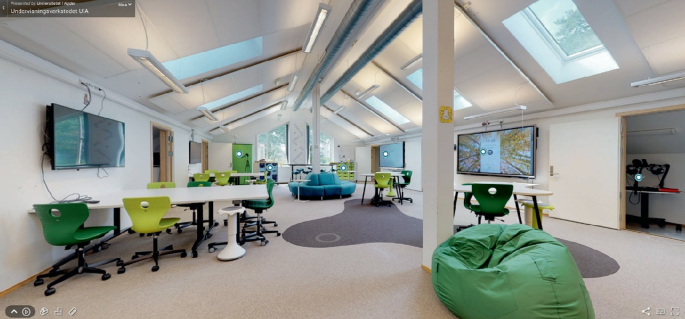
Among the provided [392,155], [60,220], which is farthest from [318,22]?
[392,155]

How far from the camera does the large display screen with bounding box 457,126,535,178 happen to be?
5484 millimetres

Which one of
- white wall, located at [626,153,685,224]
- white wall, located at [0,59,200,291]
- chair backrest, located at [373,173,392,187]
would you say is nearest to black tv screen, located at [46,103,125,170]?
white wall, located at [0,59,200,291]

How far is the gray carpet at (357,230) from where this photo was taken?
3480 mm

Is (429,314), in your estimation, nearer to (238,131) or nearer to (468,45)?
(468,45)

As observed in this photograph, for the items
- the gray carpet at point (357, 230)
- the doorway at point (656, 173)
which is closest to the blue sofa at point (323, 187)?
the gray carpet at point (357, 230)

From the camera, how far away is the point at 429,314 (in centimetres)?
181

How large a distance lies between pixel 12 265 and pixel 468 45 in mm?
6921

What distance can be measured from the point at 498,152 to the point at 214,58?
23.7 ft

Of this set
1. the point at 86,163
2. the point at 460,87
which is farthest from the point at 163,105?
the point at 460,87

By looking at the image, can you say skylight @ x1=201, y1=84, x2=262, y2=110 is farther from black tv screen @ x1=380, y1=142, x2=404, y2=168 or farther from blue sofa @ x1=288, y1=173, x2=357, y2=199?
black tv screen @ x1=380, y1=142, x2=404, y2=168

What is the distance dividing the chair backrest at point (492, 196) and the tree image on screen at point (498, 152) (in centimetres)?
325

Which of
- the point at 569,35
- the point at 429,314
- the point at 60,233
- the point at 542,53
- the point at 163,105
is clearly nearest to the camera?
the point at 429,314

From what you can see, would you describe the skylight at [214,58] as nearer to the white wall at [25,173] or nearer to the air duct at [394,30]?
the white wall at [25,173]

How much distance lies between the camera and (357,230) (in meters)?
4.02
